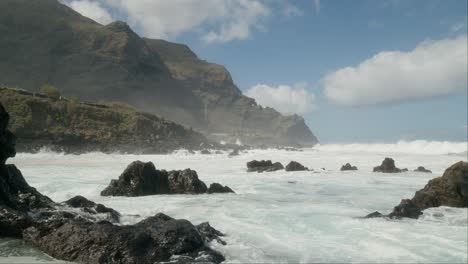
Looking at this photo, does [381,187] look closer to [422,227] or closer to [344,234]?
[422,227]

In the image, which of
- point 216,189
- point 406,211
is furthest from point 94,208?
point 406,211

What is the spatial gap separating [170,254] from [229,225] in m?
4.54

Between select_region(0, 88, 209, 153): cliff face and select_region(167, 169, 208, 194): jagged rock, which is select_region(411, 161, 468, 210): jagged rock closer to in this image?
select_region(167, 169, 208, 194): jagged rock

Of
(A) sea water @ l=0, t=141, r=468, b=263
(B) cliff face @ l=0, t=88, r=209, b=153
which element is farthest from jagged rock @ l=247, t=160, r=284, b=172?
(B) cliff face @ l=0, t=88, r=209, b=153

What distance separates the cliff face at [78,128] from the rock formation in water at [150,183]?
41071 mm

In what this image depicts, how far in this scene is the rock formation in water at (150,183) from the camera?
2202 cm

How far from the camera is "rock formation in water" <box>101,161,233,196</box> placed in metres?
22.0

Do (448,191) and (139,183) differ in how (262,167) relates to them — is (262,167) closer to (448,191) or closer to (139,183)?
(139,183)

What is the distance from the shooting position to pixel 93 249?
1006 centimetres

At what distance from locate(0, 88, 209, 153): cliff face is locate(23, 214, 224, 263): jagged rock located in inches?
2040

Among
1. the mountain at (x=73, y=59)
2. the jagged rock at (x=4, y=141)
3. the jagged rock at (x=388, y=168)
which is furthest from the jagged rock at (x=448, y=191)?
the mountain at (x=73, y=59)

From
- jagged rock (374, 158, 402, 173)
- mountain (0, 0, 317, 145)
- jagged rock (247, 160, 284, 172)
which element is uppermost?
mountain (0, 0, 317, 145)

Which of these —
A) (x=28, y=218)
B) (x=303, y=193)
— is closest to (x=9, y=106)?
(x=303, y=193)

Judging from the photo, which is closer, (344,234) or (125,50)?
(344,234)
